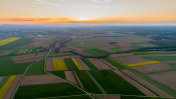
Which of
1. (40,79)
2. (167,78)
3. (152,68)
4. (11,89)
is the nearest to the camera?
(11,89)

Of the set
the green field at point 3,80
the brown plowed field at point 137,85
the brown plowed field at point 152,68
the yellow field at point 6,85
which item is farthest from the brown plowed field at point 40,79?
the brown plowed field at point 152,68

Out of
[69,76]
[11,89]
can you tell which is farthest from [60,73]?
[11,89]

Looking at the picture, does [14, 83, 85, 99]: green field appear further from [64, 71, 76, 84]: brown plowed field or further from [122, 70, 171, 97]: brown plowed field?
[122, 70, 171, 97]: brown plowed field

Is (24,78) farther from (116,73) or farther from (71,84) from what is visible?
(116,73)

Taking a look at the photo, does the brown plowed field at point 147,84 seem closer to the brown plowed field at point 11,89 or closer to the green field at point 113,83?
the green field at point 113,83

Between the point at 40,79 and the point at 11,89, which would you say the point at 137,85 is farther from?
the point at 11,89

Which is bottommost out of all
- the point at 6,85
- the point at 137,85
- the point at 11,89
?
the point at 11,89
